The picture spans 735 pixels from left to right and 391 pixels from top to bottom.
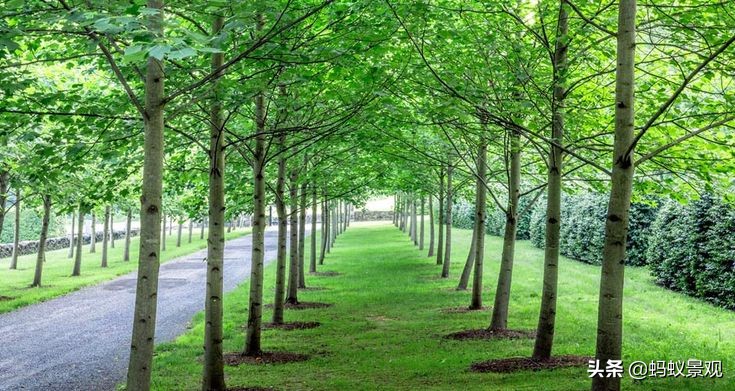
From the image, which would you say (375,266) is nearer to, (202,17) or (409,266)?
(409,266)

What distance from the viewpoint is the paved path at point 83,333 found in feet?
32.8

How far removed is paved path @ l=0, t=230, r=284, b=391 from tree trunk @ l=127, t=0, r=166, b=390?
438cm

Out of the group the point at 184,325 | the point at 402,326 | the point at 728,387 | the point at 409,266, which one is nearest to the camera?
the point at 728,387

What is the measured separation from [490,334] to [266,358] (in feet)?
13.2

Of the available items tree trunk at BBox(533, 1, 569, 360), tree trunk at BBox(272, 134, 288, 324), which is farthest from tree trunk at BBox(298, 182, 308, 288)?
tree trunk at BBox(533, 1, 569, 360)

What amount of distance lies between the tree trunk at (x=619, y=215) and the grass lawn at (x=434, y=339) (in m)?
2.22

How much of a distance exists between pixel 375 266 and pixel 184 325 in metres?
14.0

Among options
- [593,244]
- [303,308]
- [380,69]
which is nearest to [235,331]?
[303,308]

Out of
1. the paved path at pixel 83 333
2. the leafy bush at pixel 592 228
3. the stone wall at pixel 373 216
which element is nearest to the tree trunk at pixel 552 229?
the paved path at pixel 83 333

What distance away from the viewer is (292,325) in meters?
13.7

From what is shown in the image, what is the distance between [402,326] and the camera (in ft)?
43.4

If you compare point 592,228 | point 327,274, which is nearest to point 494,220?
point 592,228

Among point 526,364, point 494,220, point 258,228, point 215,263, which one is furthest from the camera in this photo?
point 494,220

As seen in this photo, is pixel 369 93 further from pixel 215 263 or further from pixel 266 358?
pixel 266 358
